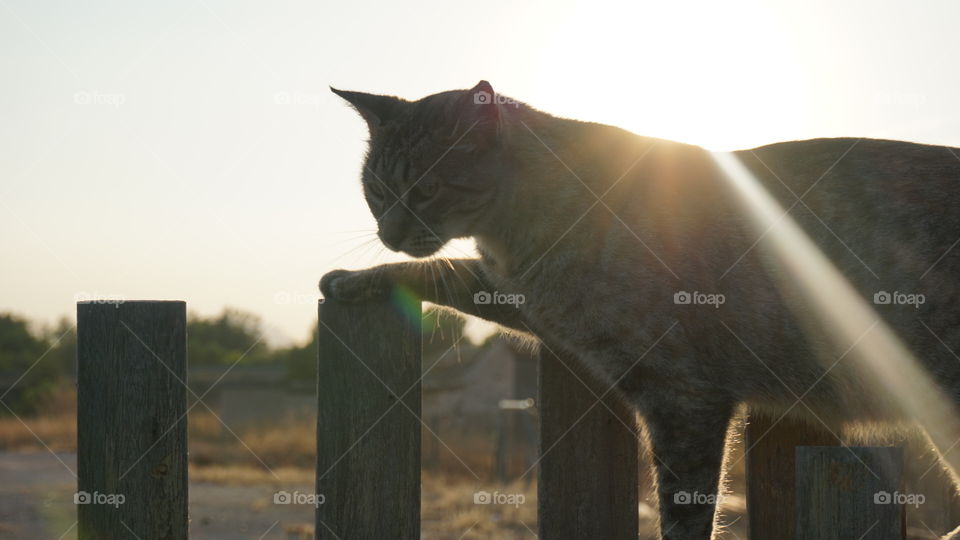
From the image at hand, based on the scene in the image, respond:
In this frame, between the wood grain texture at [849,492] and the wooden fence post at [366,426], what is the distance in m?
1.25

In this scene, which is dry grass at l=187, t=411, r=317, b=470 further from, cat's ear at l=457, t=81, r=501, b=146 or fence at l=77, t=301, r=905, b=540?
fence at l=77, t=301, r=905, b=540

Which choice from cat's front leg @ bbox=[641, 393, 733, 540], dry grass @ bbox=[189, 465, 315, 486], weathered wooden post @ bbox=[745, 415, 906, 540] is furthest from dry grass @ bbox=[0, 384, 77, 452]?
weathered wooden post @ bbox=[745, 415, 906, 540]

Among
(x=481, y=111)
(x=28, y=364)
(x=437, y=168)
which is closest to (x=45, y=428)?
(x=28, y=364)

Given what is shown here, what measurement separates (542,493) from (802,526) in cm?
113

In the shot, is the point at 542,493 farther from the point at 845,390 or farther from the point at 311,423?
the point at 311,423

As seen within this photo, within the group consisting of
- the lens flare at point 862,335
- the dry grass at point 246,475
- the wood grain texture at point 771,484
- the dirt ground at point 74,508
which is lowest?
the dry grass at point 246,475

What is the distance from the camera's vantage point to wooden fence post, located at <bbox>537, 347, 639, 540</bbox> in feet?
10.6

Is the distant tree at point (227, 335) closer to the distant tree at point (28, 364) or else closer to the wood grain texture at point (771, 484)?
the distant tree at point (28, 364)

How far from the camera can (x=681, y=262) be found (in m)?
3.84

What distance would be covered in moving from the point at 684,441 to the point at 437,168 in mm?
1695

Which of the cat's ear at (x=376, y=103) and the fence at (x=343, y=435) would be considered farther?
the cat's ear at (x=376, y=103)

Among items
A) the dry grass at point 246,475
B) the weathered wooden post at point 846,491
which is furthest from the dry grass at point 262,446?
the weathered wooden post at point 846,491

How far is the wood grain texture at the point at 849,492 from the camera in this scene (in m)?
2.24

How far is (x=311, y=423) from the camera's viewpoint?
30.9 metres
